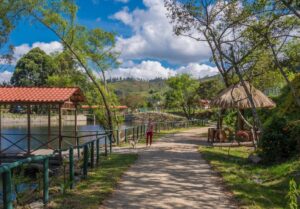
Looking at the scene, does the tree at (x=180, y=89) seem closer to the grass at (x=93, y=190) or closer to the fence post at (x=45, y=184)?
the grass at (x=93, y=190)

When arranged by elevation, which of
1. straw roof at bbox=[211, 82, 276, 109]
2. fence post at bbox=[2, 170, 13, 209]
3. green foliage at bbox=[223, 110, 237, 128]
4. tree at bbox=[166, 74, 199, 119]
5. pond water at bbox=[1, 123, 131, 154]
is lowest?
pond water at bbox=[1, 123, 131, 154]

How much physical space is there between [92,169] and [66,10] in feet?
42.5

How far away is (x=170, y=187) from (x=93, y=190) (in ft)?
5.25

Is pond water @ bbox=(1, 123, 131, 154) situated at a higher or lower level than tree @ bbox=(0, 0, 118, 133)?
lower

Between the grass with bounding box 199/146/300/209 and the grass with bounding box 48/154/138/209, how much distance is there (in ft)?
8.09

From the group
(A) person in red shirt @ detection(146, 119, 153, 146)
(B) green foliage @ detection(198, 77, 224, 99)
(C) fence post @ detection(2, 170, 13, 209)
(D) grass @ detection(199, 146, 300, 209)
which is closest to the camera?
(C) fence post @ detection(2, 170, 13, 209)

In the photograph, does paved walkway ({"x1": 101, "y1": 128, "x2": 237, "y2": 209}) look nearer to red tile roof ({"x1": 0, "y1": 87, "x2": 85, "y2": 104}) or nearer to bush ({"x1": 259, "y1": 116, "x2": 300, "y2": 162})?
bush ({"x1": 259, "y1": 116, "x2": 300, "y2": 162})

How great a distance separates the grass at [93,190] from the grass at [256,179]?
2.47 metres

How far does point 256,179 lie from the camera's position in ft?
31.1

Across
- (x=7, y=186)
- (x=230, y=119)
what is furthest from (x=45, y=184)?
(x=230, y=119)

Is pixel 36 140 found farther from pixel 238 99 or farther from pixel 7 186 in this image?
pixel 7 186

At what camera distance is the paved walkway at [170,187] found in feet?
21.4

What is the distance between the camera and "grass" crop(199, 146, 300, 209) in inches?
273

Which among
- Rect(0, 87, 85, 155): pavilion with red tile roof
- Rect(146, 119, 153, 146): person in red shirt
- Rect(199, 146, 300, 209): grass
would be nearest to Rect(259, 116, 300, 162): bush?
Rect(199, 146, 300, 209): grass
